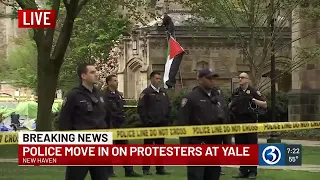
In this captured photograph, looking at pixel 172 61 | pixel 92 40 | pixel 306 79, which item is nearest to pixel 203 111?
pixel 172 61

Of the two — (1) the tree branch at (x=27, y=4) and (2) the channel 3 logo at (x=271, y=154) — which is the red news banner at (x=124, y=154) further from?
(1) the tree branch at (x=27, y=4)

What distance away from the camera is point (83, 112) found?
31.9 ft

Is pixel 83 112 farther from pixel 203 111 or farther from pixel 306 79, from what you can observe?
pixel 306 79

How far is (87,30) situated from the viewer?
38656 mm

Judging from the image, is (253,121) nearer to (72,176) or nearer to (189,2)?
(72,176)

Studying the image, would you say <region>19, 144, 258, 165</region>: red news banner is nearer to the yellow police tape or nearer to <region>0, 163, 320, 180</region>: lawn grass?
the yellow police tape

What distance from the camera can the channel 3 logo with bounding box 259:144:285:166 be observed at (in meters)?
11.2

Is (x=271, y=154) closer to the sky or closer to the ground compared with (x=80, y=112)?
closer to the ground

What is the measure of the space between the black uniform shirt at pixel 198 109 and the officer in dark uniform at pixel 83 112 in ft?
4.33

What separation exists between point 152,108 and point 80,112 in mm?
5478

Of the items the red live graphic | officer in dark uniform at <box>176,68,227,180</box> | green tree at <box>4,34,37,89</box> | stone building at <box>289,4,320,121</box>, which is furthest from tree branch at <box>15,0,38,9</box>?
green tree at <box>4,34,37,89</box>

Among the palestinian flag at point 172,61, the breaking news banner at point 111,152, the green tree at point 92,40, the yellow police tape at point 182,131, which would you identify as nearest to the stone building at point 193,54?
the green tree at point 92,40

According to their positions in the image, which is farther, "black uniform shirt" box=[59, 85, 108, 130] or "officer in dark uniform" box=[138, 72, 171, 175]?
"officer in dark uniform" box=[138, 72, 171, 175]

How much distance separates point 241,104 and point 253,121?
0.42 m
